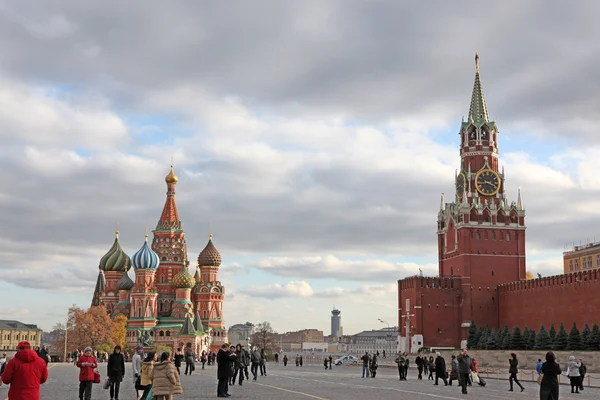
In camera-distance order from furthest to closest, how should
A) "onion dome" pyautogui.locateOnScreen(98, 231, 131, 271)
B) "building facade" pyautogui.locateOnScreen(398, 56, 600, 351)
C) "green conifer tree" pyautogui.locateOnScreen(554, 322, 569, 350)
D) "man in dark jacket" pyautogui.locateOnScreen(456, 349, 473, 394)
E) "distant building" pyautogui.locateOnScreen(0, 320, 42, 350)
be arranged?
"distant building" pyautogui.locateOnScreen(0, 320, 42, 350) → "onion dome" pyautogui.locateOnScreen(98, 231, 131, 271) → "building facade" pyautogui.locateOnScreen(398, 56, 600, 351) → "green conifer tree" pyautogui.locateOnScreen(554, 322, 569, 350) → "man in dark jacket" pyautogui.locateOnScreen(456, 349, 473, 394)

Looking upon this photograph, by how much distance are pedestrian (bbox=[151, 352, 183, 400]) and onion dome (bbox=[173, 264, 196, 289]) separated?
265 feet

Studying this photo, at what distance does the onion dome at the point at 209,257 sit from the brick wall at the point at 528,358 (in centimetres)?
3870

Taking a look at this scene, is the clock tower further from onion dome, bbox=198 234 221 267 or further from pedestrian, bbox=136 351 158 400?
pedestrian, bbox=136 351 158 400

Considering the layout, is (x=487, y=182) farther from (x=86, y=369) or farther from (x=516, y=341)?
(x=86, y=369)

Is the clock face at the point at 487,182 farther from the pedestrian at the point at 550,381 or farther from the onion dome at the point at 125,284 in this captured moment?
the pedestrian at the point at 550,381

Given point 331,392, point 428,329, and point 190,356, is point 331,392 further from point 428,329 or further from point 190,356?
point 428,329

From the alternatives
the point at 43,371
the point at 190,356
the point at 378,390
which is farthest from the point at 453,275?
the point at 43,371

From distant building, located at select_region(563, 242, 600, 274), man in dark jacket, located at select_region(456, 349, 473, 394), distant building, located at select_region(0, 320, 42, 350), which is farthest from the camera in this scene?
distant building, located at select_region(0, 320, 42, 350)

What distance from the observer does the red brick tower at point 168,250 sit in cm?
9607

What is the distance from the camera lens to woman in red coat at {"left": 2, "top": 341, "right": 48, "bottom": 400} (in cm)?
1041

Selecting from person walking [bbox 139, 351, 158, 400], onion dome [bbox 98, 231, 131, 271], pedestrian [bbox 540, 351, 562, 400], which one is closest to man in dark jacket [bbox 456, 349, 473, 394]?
pedestrian [bbox 540, 351, 562, 400]

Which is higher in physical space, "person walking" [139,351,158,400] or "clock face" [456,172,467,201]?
"clock face" [456,172,467,201]

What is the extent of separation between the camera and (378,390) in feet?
78.2

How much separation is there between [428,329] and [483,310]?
19.7 ft
